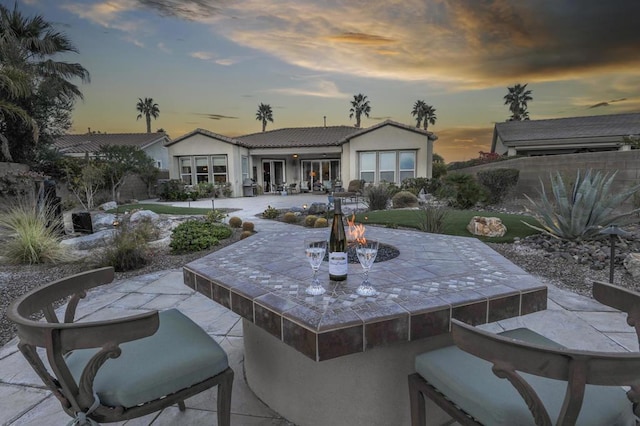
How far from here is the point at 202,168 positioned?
18406 mm

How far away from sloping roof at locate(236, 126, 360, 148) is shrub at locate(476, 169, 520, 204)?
8578 mm

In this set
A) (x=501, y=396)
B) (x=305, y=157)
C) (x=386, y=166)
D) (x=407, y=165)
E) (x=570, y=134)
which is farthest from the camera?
(x=305, y=157)

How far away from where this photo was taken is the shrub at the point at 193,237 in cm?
553

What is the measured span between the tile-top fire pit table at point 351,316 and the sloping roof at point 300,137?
15702mm

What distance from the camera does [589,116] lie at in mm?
20172

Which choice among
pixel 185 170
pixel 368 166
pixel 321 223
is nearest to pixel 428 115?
pixel 368 166

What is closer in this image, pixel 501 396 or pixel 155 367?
pixel 501 396

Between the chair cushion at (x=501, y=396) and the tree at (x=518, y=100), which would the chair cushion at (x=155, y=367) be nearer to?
the chair cushion at (x=501, y=396)

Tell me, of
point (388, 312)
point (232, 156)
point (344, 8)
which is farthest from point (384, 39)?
point (232, 156)

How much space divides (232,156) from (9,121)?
346 inches

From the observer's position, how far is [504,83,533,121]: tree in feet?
95.8

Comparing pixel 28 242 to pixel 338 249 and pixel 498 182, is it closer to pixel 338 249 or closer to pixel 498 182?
pixel 338 249

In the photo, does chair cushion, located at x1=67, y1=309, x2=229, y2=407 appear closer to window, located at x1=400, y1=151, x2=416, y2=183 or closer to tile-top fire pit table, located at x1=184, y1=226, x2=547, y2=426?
tile-top fire pit table, located at x1=184, y1=226, x2=547, y2=426

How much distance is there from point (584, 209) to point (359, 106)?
1177 inches
